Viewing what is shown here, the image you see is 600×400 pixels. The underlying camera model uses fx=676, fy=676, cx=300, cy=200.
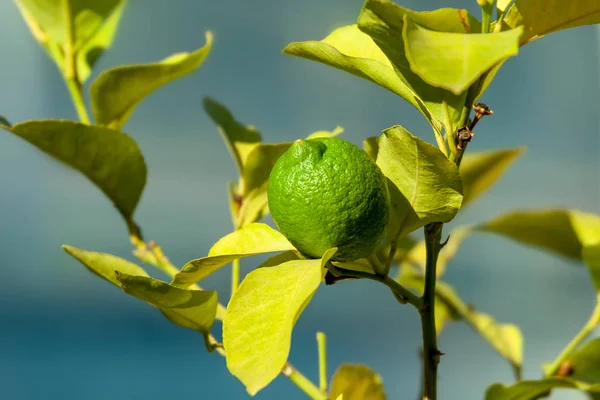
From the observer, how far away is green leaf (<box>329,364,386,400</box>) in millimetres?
644

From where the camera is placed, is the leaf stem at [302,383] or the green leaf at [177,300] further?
the leaf stem at [302,383]

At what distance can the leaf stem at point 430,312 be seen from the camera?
0.46 meters

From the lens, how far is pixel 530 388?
0.54 metres

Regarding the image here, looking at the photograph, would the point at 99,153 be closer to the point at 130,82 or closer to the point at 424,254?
the point at 130,82

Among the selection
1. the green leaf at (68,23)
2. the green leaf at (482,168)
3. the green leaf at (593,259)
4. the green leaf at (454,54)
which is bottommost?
the green leaf at (593,259)

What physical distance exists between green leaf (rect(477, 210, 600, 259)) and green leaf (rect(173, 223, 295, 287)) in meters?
0.35

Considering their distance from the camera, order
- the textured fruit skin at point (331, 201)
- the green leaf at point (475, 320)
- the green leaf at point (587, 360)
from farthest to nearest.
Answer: the green leaf at point (475, 320) < the green leaf at point (587, 360) < the textured fruit skin at point (331, 201)

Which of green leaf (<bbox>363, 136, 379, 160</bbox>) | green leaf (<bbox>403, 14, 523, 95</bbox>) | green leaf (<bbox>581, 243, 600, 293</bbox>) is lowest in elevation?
green leaf (<bbox>581, 243, 600, 293</bbox>)

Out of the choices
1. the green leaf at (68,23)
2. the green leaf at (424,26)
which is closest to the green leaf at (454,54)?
the green leaf at (424,26)

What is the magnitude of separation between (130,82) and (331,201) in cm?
30

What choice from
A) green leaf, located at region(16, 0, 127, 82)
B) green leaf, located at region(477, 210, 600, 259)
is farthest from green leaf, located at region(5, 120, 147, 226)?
green leaf, located at region(477, 210, 600, 259)

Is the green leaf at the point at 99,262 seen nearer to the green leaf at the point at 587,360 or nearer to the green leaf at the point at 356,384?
the green leaf at the point at 356,384

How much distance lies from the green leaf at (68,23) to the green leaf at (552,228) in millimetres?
483

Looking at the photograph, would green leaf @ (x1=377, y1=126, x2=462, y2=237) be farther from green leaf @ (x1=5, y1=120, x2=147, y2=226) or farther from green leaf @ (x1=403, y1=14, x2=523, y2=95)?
green leaf @ (x1=5, y1=120, x2=147, y2=226)
